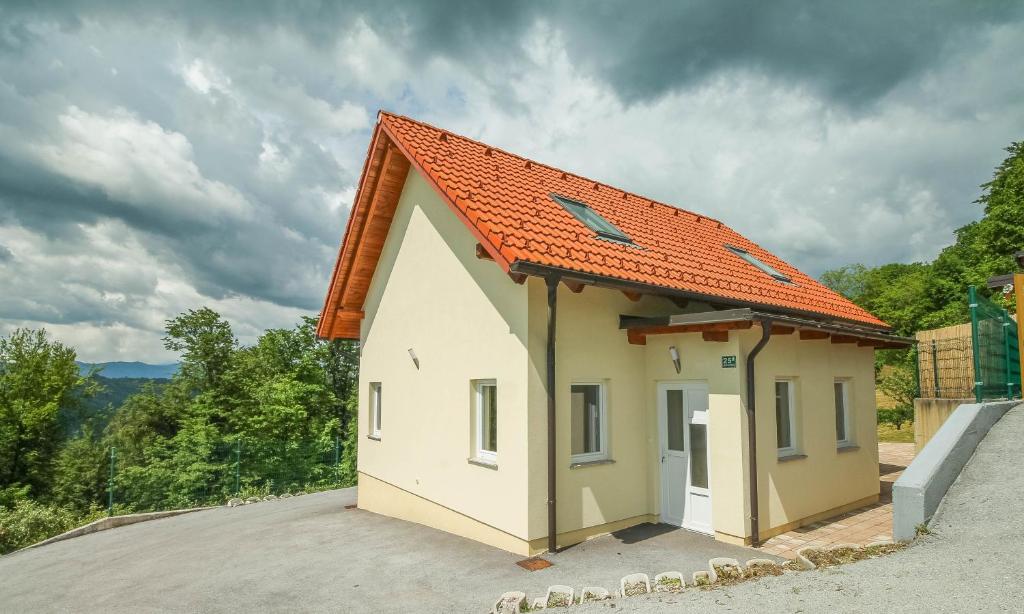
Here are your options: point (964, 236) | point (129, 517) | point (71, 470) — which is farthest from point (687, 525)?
point (964, 236)

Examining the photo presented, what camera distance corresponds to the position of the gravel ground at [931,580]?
166 inches

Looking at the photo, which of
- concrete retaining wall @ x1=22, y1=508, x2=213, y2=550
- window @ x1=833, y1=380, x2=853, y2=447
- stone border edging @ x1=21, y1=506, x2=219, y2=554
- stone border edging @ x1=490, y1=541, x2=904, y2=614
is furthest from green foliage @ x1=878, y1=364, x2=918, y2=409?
concrete retaining wall @ x1=22, y1=508, x2=213, y2=550

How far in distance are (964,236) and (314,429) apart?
40.9 metres

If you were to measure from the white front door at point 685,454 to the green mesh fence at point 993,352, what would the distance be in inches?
172

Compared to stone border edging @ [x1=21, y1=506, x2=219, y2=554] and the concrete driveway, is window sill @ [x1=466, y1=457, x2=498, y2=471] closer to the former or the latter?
the concrete driveway

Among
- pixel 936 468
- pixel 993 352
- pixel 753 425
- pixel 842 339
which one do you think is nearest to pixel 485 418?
pixel 753 425

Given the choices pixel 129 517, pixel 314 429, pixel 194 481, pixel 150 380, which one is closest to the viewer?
pixel 129 517

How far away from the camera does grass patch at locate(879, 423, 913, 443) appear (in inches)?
767

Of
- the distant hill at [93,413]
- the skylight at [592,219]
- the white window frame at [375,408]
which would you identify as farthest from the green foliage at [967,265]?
the distant hill at [93,413]

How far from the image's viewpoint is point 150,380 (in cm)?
3272

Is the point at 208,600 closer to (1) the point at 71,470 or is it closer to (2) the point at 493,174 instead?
(2) the point at 493,174

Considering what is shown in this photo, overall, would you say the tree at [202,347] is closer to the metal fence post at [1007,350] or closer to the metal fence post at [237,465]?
the metal fence post at [237,465]

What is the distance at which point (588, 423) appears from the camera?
773 cm

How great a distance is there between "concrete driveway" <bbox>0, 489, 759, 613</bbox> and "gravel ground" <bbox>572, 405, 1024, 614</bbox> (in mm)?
1352
